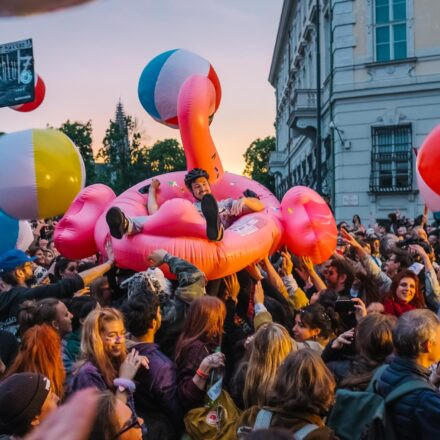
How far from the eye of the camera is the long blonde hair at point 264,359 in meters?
3.01

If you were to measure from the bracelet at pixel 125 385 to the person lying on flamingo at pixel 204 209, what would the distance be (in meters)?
2.69

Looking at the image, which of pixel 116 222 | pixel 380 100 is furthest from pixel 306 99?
pixel 116 222

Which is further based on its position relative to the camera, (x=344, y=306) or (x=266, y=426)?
(x=344, y=306)

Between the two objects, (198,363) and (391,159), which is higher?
(391,159)

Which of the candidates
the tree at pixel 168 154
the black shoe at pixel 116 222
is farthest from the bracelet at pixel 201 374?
the tree at pixel 168 154

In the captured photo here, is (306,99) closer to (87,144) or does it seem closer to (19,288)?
(87,144)

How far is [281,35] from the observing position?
41.0m

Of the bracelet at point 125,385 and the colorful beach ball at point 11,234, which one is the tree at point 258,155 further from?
the bracelet at point 125,385

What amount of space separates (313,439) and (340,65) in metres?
20.1

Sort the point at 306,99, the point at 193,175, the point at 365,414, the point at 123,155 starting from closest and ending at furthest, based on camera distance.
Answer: the point at 365,414 → the point at 193,175 → the point at 306,99 → the point at 123,155

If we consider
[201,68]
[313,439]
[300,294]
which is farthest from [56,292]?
[201,68]

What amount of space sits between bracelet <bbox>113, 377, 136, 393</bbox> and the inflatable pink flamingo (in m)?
2.74

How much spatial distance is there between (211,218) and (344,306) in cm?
194

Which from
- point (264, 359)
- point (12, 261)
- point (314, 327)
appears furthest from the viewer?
point (12, 261)
